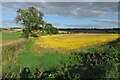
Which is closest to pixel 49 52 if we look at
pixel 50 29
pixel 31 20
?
pixel 50 29

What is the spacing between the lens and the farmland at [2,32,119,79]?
10.6 m

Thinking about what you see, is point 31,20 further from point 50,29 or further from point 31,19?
point 50,29

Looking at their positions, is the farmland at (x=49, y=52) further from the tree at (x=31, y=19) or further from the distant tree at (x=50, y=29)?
the tree at (x=31, y=19)

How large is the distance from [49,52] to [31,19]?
18060mm

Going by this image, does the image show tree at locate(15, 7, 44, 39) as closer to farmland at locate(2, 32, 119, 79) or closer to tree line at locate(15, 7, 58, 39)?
tree line at locate(15, 7, 58, 39)

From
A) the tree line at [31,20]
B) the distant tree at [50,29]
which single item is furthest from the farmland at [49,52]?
the tree line at [31,20]

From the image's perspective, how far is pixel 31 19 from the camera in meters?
38.6

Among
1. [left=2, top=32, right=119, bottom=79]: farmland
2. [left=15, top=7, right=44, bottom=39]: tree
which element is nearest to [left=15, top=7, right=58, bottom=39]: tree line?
[left=15, top=7, right=44, bottom=39]: tree

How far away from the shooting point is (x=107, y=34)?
28.3 meters

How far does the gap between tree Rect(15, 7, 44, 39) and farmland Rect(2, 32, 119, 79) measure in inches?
241

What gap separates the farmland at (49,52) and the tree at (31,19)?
6131mm

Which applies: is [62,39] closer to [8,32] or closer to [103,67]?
[8,32]

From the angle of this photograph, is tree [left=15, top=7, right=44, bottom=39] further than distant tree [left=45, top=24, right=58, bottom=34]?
Yes

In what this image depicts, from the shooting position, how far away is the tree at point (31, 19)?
122 ft
